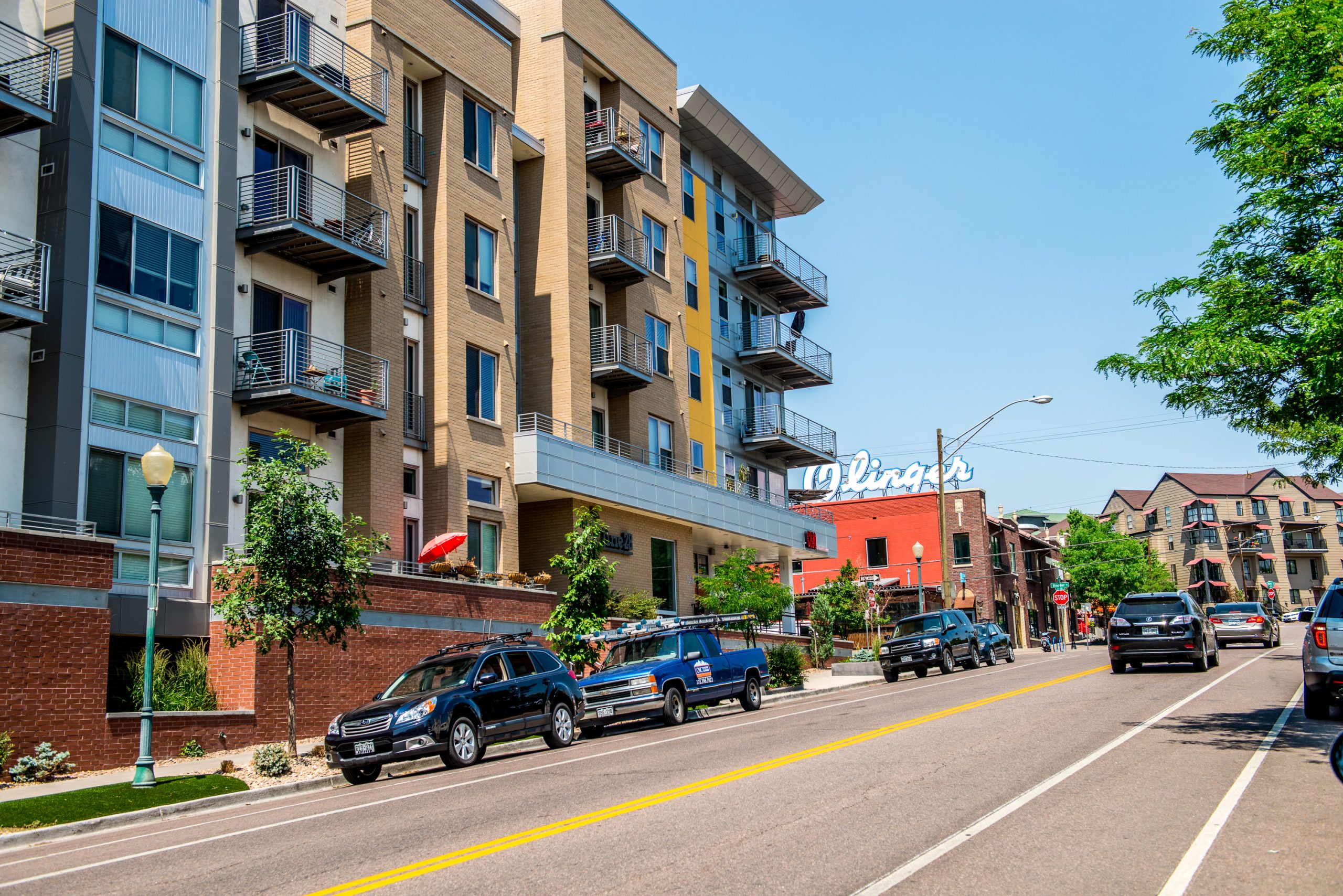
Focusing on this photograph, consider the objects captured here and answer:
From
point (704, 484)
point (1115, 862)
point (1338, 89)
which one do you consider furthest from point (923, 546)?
point (1115, 862)

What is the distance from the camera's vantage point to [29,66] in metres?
20.4

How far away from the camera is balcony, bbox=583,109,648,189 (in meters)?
36.7

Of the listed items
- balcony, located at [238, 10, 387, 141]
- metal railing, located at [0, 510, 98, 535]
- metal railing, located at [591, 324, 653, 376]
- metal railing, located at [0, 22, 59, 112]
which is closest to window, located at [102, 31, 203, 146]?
metal railing, located at [0, 22, 59, 112]

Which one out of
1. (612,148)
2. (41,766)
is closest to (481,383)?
(612,148)

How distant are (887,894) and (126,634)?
17123 mm

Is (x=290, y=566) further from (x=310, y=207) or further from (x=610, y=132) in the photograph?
(x=610, y=132)

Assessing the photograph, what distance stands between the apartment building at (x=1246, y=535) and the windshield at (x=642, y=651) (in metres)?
88.8

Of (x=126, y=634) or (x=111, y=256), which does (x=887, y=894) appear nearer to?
(x=126, y=634)

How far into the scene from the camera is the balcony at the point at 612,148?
120 feet

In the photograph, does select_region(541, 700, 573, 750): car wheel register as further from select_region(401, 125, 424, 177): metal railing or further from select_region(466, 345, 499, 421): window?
select_region(401, 125, 424, 177): metal railing

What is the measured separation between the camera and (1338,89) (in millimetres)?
13172

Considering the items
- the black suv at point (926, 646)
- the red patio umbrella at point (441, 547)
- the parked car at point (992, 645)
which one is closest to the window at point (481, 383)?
the red patio umbrella at point (441, 547)

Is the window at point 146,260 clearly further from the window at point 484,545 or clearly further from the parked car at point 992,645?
the parked car at point 992,645

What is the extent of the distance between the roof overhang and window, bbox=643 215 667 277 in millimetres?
5299
